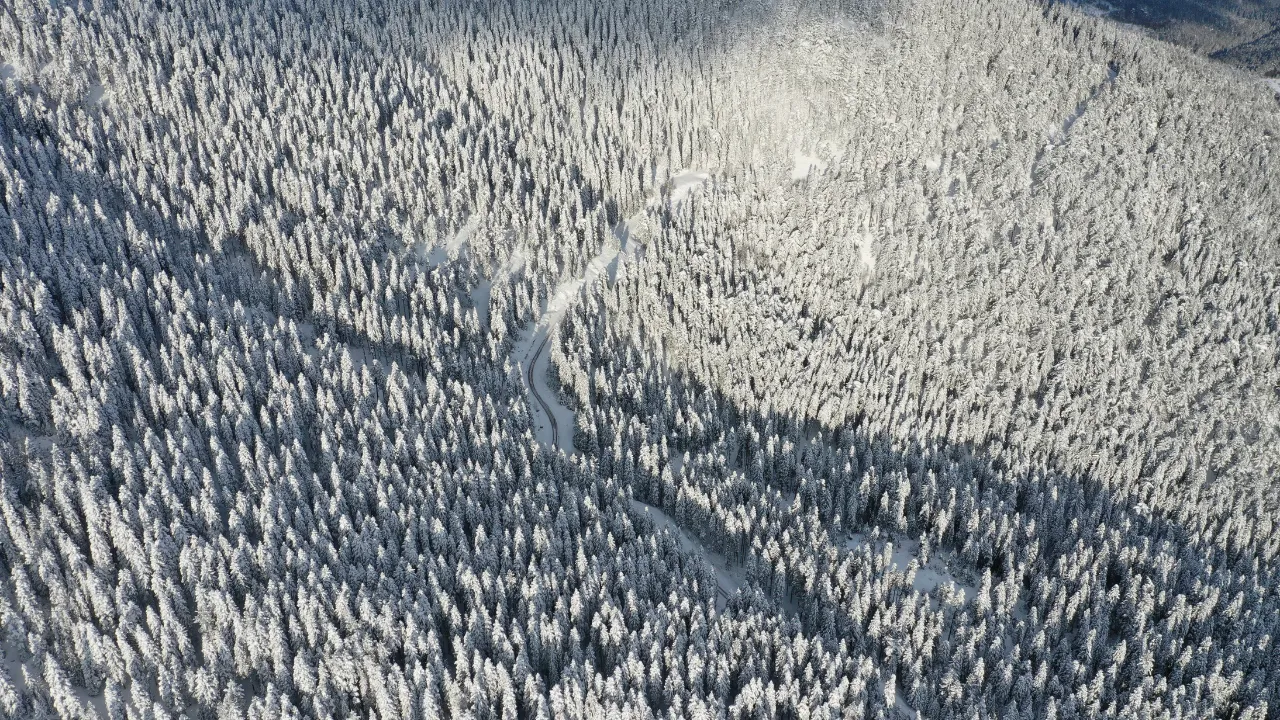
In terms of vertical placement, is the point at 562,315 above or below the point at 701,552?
above

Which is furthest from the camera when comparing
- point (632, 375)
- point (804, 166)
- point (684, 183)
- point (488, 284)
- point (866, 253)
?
point (684, 183)

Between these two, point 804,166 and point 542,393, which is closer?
point 542,393

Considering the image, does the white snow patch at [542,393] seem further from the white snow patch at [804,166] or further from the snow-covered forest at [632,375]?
the white snow patch at [804,166]

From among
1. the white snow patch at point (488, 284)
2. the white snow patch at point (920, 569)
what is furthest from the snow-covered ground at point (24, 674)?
the white snow patch at point (920, 569)

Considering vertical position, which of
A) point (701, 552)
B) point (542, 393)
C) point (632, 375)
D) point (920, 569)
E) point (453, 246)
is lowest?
point (701, 552)

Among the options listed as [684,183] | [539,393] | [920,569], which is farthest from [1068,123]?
[539,393]

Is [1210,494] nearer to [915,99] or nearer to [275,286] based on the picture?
[915,99]

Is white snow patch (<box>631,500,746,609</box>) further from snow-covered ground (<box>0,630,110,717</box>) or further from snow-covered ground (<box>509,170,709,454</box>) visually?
snow-covered ground (<box>0,630,110,717</box>)

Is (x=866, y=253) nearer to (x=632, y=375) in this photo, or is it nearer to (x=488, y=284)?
(x=632, y=375)

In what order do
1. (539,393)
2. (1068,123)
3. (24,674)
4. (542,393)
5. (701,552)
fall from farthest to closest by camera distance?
(1068,123) → (542,393) → (539,393) → (701,552) → (24,674)
